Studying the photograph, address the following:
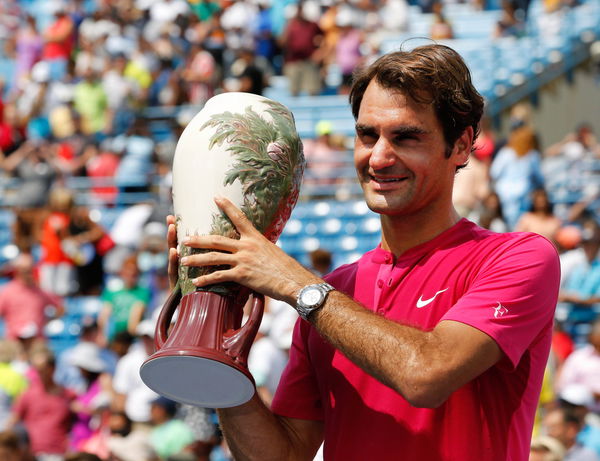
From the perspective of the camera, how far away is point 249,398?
2434 millimetres

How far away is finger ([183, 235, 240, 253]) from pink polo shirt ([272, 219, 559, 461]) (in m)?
0.38

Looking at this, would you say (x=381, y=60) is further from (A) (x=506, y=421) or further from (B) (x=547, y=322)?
(A) (x=506, y=421)

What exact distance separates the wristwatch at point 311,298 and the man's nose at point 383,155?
0.31m

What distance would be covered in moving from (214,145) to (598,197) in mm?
7493

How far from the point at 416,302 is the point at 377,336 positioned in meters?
0.26

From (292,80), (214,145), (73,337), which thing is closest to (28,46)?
(292,80)

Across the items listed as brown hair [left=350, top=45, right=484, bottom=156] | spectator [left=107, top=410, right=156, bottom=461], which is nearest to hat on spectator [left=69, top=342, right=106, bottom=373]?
spectator [left=107, top=410, right=156, bottom=461]

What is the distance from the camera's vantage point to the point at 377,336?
2.22 metres

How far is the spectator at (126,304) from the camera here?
8398mm

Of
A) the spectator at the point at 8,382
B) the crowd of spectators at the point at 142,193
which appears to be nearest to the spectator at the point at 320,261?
the crowd of spectators at the point at 142,193

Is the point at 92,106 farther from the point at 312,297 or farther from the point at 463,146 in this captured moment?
the point at 312,297

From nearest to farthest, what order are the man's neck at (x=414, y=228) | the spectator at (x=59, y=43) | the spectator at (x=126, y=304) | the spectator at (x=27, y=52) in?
the man's neck at (x=414, y=228) → the spectator at (x=126, y=304) → the spectator at (x=59, y=43) → the spectator at (x=27, y=52)

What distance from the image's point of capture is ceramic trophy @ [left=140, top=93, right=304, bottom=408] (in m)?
2.39

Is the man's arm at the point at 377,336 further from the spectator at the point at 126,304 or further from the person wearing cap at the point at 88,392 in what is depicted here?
the spectator at the point at 126,304
